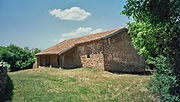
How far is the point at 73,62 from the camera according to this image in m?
17.8

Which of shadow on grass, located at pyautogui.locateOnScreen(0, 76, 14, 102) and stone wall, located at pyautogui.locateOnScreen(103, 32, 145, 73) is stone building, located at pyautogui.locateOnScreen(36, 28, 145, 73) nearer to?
stone wall, located at pyautogui.locateOnScreen(103, 32, 145, 73)

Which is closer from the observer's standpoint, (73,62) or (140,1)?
(140,1)

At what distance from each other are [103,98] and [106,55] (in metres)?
7.82

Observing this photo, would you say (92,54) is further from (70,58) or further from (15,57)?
(15,57)

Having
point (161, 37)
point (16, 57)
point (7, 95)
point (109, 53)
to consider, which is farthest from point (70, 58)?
point (161, 37)

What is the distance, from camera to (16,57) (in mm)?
20328

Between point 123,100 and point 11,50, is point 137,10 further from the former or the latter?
point 11,50

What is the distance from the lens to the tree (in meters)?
5.16

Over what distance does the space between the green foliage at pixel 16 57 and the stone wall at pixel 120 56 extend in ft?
42.3

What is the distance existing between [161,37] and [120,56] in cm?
943

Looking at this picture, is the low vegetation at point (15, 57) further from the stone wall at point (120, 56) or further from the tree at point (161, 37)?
the tree at point (161, 37)

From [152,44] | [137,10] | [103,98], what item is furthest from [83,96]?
[137,10]

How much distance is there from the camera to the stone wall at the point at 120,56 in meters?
14.5

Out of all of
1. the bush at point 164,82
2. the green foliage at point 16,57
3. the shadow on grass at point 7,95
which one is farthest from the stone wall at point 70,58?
the bush at point 164,82
